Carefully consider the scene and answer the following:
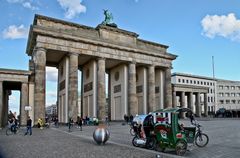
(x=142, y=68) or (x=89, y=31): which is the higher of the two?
(x=89, y=31)

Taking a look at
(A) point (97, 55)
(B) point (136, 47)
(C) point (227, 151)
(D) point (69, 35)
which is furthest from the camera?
(B) point (136, 47)

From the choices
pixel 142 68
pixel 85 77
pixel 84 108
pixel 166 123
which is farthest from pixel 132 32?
pixel 166 123

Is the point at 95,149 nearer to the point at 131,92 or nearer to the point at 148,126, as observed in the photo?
the point at 148,126

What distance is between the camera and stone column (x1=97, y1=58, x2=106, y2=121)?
4188 cm

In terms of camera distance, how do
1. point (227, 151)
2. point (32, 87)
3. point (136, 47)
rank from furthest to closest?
point (136, 47), point (32, 87), point (227, 151)

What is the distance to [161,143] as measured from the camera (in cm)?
1159

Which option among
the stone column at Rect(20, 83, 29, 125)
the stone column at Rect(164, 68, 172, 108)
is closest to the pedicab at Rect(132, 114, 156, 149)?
the stone column at Rect(20, 83, 29, 125)

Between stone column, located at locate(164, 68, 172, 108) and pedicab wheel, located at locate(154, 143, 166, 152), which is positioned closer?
pedicab wheel, located at locate(154, 143, 166, 152)

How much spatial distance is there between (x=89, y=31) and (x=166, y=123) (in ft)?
113

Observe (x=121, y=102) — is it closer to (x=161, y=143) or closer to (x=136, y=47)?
(x=136, y=47)

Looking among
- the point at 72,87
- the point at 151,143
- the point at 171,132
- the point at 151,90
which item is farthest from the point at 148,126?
the point at 151,90

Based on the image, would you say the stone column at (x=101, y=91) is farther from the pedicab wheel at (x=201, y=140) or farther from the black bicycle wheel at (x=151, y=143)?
the pedicab wheel at (x=201, y=140)

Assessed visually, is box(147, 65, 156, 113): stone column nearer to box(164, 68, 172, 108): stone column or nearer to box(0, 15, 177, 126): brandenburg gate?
box(0, 15, 177, 126): brandenburg gate

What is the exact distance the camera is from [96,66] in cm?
4444
